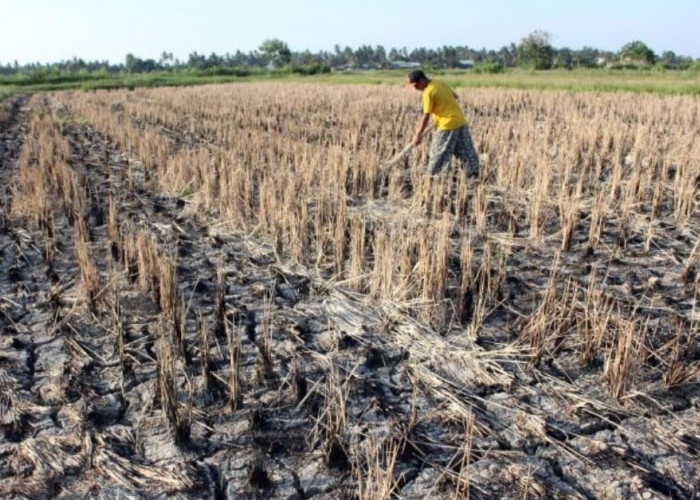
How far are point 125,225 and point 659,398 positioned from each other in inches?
192

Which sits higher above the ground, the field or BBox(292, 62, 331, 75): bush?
BBox(292, 62, 331, 75): bush

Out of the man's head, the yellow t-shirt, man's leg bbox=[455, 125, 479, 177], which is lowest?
man's leg bbox=[455, 125, 479, 177]

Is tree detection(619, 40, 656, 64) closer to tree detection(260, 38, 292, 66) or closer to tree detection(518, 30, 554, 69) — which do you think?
tree detection(518, 30, 554, 69)

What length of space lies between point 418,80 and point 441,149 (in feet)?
3.03

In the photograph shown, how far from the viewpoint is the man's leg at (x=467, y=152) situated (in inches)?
297

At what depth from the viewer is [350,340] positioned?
381 cm

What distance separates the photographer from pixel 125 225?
6.09 metres

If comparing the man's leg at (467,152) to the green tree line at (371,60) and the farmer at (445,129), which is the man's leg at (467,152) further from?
the green tree line at (371,60)

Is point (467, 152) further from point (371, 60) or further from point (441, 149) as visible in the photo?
point (371, 60)

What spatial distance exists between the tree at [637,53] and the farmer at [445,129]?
2735 inches

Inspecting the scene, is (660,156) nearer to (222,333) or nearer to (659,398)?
(659,398)

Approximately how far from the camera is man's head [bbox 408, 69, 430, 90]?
22.7 ft

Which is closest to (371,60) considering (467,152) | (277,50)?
(277,50)

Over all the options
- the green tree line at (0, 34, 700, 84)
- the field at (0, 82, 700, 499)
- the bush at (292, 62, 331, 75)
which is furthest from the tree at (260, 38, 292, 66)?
the field at (0, 82, 700, 499)
